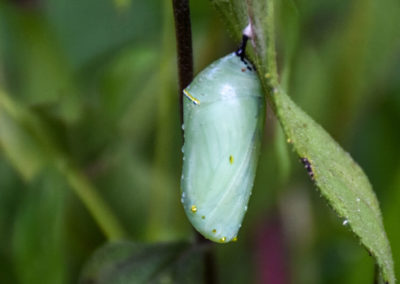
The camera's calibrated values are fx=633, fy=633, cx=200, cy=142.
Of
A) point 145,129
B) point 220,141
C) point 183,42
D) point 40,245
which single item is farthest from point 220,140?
point 145,129

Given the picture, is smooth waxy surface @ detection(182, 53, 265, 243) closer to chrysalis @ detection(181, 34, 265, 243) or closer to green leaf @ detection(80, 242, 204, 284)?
chrysalis @ detection(181, 34, 265, 243)

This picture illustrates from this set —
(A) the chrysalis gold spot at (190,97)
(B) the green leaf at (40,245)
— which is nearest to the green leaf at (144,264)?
(B) the green leaf at (40,245)

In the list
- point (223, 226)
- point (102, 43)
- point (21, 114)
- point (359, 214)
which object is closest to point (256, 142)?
point (223, 226)

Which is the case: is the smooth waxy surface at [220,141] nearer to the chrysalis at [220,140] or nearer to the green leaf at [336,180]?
the chrysalis at [220,140]

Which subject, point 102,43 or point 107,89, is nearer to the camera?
point 107,89

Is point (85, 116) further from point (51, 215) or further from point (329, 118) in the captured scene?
point (329, 118)

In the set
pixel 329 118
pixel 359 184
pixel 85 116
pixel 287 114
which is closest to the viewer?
pixel 287 114

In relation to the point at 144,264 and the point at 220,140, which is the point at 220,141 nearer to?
the point at 220,140
